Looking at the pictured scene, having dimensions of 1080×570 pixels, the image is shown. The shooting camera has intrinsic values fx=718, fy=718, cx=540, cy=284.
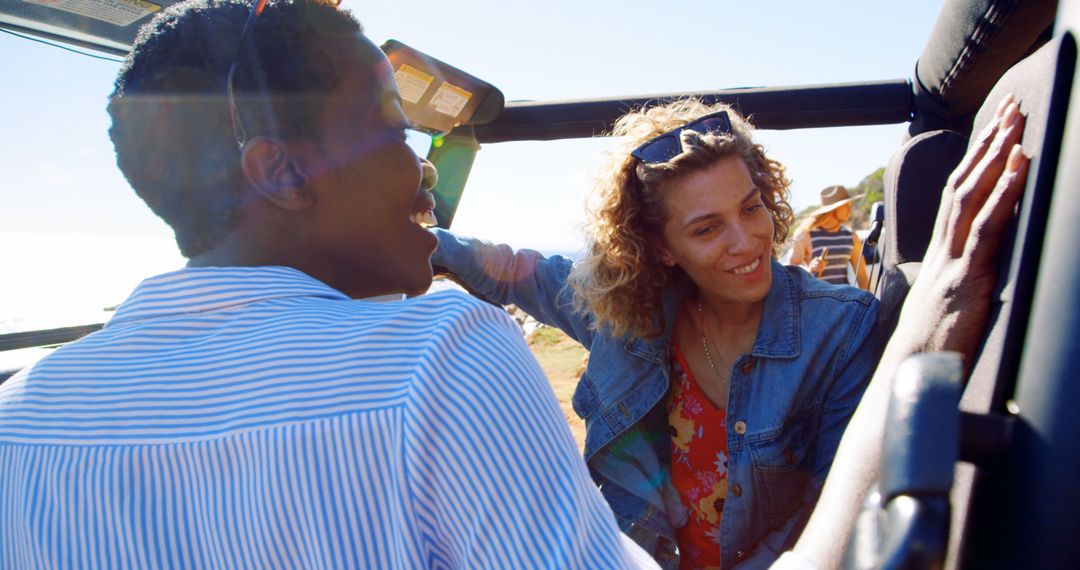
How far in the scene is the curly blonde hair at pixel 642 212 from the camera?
2217 mm

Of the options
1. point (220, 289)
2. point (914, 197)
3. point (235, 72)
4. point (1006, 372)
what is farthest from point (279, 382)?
point (914, 197)

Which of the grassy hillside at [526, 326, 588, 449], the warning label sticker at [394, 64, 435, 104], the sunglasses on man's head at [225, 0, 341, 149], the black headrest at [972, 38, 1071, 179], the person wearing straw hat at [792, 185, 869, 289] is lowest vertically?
the grassy hillside at [526, 326, 588, 449]

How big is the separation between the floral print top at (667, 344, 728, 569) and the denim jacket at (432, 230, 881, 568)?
36 millimetres

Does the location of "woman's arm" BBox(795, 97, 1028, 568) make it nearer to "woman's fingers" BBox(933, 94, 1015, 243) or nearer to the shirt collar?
"woman's fingers" BBox(933, 94, 1015, 243)

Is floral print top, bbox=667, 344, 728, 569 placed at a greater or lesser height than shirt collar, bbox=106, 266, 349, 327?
lesser

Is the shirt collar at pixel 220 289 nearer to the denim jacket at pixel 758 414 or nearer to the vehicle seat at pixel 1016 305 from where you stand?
the vehicle seat at pixel 1016 305

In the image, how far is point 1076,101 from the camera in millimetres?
734

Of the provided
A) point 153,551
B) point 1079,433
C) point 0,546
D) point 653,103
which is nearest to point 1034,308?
point 1079,433

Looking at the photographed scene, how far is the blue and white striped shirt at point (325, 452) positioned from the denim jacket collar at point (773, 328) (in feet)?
4.03

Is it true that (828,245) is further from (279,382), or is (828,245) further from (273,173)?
(279,382)

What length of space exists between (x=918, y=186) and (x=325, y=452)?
177cm

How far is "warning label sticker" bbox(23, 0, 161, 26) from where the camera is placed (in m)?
1.64

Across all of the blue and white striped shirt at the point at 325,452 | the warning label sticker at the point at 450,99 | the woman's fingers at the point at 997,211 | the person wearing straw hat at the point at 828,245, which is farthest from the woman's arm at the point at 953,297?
the person wearing straw hat at the point at 828,245

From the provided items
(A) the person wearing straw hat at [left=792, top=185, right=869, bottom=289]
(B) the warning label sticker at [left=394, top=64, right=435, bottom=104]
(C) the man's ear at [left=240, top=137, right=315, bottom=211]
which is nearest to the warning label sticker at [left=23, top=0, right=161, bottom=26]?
(B) the warning label sticker at [left=394, top=64, right=435, bottom=104]
